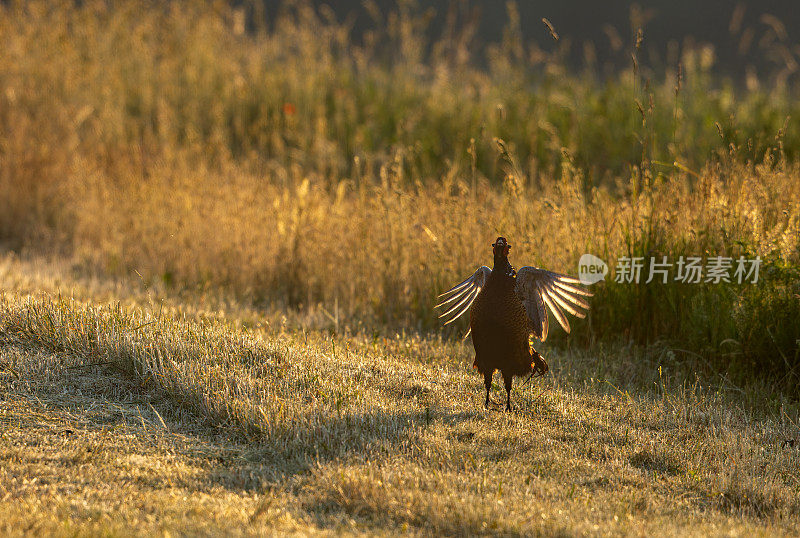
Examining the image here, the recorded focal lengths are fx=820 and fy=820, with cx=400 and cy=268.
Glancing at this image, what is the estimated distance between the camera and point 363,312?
7.12m

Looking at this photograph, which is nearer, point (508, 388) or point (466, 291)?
point (508, 388)

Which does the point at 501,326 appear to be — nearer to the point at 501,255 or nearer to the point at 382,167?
the point at 501,255

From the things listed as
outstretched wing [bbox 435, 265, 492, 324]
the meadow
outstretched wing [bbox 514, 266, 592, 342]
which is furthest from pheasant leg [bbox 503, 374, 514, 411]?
outstretched wing [bbox 435, 265, 492, 324]

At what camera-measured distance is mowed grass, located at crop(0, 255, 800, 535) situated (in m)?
3.53

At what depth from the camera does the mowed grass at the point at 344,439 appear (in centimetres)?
353

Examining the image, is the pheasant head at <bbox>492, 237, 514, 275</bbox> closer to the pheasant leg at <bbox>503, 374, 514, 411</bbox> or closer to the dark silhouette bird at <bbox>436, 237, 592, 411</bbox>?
the dark silhouette bird at <bbox>436, 237, 592, 411</bbox>

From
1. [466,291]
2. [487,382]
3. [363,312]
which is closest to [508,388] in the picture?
[487,382]

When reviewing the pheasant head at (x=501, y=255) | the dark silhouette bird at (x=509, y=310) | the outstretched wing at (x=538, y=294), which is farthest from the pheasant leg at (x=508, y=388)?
the pheasant head at (x=501, y=255)

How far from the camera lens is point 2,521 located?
3256mm

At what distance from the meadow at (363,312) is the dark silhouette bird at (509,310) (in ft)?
1.31

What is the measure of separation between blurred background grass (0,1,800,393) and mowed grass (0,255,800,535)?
3.06 feet

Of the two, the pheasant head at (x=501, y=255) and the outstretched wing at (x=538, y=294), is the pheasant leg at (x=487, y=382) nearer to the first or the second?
the outstretched wing at (x=538, y=294)

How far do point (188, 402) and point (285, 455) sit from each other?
83 cm

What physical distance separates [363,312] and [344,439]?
9.49 feet
